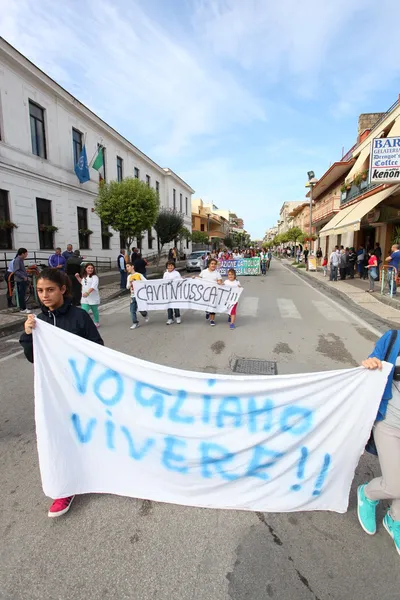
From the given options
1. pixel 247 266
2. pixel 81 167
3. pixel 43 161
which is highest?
pixel 81 167

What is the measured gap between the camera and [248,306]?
1063 cm

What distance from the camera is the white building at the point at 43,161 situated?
1591cm

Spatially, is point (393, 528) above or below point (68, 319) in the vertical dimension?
below

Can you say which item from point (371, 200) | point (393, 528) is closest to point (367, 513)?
point (393, 528)

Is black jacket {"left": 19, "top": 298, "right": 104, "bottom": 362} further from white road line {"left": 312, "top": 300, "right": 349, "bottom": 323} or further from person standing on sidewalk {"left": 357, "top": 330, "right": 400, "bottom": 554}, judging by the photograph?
white road line {"left": 312, "top": 300, "right": 349, "bottom": 323}

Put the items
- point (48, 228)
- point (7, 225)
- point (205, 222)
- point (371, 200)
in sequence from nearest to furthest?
point (7, 225)
point (371, 200)
point (48, 228)
point (205, 222)

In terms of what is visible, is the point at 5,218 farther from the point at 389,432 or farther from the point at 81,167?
the point at 389,432

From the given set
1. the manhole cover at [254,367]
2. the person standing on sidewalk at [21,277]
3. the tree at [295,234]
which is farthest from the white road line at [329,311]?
the tree at [295,234]

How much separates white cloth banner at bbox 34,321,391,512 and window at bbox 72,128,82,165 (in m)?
22.9

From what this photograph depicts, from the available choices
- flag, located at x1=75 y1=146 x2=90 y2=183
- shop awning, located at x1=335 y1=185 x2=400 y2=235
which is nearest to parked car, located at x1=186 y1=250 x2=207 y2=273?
flag, located at x1=75 y1=146 x2=90 y2=183

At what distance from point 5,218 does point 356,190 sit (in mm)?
20571

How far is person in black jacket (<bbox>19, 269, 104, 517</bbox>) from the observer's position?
2.33m

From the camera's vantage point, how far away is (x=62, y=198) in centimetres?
2022

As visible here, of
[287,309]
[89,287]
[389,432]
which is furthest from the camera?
[287,309]
